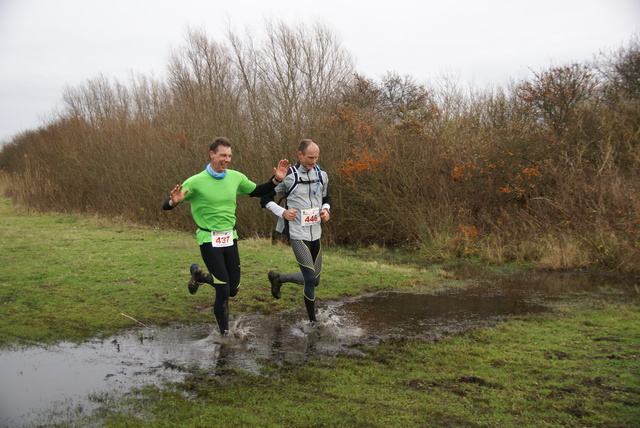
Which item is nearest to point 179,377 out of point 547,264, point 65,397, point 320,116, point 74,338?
point 65,397

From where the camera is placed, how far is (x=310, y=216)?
22.9 ft

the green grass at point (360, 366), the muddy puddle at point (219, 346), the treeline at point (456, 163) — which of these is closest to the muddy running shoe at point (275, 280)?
the muddy puddle at point (219, 346)

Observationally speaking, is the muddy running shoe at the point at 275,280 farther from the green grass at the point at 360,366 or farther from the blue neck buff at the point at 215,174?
the blue neck buff at the point at 215,174

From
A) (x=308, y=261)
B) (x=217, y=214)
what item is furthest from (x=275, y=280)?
(x=217, y=214)

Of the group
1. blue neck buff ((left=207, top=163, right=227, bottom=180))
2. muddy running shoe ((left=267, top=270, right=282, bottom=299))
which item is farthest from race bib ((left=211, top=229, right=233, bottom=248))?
muddy running shoe ((left=267, top=270, right=282, bottom=299))

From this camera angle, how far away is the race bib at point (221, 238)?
6.23 m

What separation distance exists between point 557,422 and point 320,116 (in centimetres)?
1398

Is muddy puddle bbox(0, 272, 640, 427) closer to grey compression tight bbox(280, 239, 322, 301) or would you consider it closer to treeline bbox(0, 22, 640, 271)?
grey compression tight bbox(280, 239, 322, 301)

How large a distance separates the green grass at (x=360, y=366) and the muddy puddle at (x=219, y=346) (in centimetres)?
28

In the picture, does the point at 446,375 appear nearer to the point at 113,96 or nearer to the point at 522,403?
the point at 522,403

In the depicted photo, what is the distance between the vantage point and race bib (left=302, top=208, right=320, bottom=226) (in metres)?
6.94

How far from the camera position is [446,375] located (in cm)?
518

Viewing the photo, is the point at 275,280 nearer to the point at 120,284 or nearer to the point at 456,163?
the point at 120,284

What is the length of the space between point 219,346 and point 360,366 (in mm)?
1640
